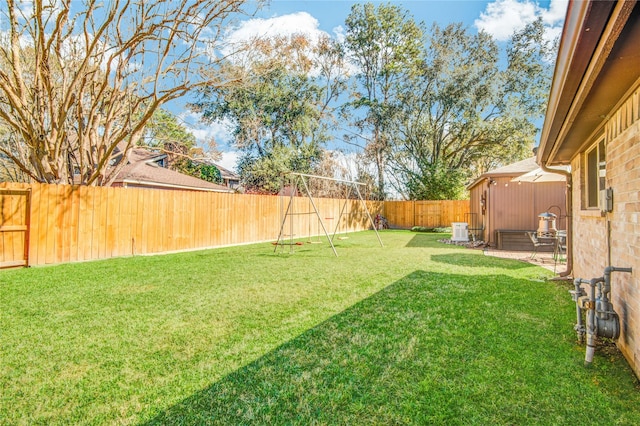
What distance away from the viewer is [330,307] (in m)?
3.80

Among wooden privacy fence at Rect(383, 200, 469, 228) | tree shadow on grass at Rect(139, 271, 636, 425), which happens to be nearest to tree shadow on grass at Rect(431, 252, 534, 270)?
tree shadow on grass at Rect(139, 271, 636, 425)

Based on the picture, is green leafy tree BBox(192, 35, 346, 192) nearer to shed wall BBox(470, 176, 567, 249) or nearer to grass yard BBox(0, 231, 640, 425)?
shed wall BBox(470, 176, 567, 249)

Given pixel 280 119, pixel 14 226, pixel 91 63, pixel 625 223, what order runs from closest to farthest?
pixel 625 223
pixel 14 226
pixel 91 63
pixel 280 119

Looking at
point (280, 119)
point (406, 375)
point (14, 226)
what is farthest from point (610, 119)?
A: point (280, 119)

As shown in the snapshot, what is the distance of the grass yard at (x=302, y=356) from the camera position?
1.83 meters

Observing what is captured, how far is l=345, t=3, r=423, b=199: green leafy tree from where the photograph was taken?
2153 cm

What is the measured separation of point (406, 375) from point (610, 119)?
273 cm

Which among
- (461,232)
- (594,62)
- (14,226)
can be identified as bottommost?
(461,232)

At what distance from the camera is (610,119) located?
2.83 m

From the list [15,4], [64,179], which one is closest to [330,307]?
[64,179]

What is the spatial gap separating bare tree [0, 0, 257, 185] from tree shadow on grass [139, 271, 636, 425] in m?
7.82

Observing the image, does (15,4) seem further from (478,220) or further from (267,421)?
(478,220)

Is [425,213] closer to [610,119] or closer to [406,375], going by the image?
[610,119]

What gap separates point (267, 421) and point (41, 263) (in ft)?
23.3
